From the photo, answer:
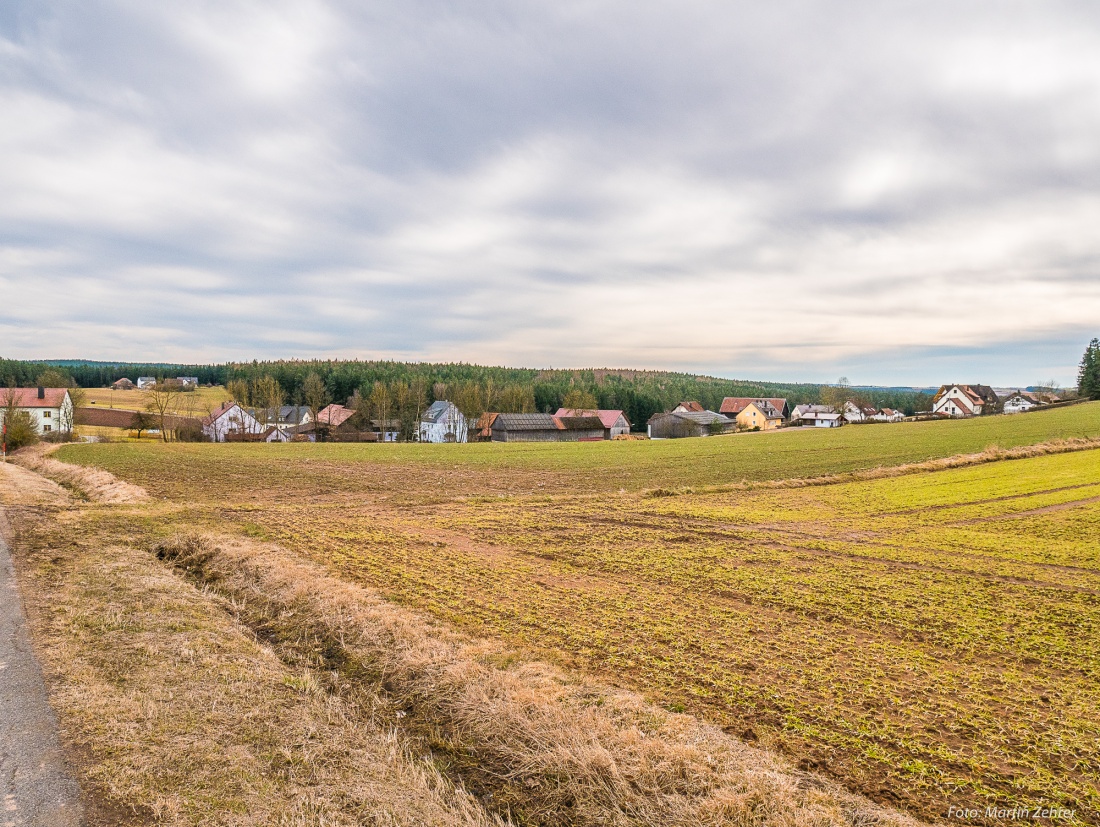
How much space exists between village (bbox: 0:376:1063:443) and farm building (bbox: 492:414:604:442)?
6.8 inches

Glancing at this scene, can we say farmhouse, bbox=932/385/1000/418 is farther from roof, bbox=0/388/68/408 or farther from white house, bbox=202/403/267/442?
roof, bbox=0/388/68/408

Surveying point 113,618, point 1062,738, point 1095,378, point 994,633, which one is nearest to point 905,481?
point 994,633

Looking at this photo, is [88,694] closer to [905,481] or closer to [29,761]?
[29,761]

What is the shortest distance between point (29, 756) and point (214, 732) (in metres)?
1.46

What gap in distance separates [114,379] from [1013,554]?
223449 mm

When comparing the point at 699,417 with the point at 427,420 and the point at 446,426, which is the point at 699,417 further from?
the point at 427,420

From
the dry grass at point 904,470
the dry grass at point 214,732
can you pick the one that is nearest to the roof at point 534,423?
the dry grass at point 904,470

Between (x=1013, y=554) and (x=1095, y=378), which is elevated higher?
(x=1095, y=378)

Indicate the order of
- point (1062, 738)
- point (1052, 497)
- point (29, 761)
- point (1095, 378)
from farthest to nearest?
point (1095, 378) → point (1052, 497) → point (1062, 738) → point (29, 761)

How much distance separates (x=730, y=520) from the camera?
20.1 meters

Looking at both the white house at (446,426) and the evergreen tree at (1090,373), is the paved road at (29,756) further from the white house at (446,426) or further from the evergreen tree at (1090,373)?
the evergreen tree at (1090,373)

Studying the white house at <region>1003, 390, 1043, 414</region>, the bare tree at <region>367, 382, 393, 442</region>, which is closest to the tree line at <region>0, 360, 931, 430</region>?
the bare tree at <region>367, 382, 393, 442</region>

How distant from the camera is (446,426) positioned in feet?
360

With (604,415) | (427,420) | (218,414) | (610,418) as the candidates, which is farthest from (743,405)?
(218,414)
